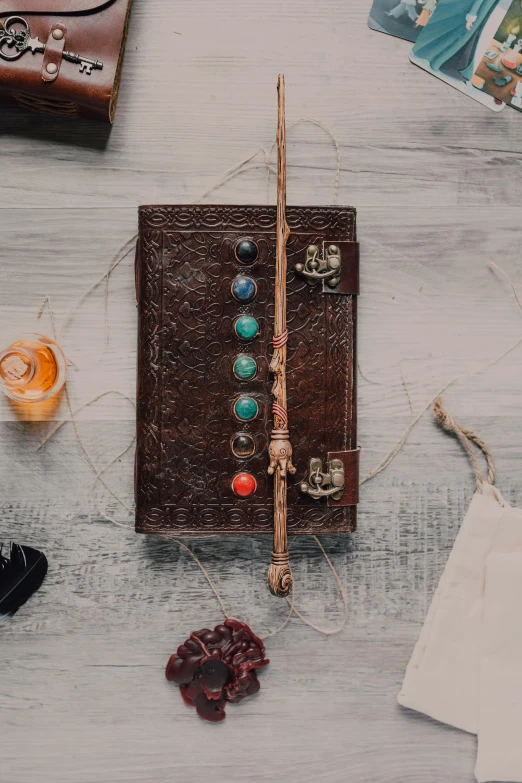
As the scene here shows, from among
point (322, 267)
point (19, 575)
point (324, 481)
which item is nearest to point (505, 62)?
point (322, 267)

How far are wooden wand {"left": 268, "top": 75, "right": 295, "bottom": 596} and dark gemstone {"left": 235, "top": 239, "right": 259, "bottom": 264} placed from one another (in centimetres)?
6

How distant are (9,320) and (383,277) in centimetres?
78

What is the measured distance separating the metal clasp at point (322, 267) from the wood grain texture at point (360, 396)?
0.47ft

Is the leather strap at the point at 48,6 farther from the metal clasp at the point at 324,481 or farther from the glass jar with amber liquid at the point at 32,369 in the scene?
the metal clasp at the point at 324,481

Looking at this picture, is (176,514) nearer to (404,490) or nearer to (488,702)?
(404,490)

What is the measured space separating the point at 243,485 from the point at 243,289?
371mm

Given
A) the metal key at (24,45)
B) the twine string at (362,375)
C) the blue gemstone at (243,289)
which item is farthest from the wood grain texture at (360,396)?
the blue gemstone at (243,289)

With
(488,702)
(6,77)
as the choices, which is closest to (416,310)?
(488,702)

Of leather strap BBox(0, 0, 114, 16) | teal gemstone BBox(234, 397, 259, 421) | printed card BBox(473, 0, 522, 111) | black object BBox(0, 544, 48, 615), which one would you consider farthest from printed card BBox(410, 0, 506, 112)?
black object BBox(0, 544, 48, 615)

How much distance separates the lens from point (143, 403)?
3.81 ft

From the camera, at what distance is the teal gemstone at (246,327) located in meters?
1.15

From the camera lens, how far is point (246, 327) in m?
1.15

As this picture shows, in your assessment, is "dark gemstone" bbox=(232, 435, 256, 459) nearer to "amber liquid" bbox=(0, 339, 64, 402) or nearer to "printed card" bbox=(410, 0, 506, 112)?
"amber liquid" bbox=(0, 339, 64, 402)

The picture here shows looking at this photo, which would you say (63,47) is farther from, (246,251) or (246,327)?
(246,327)
